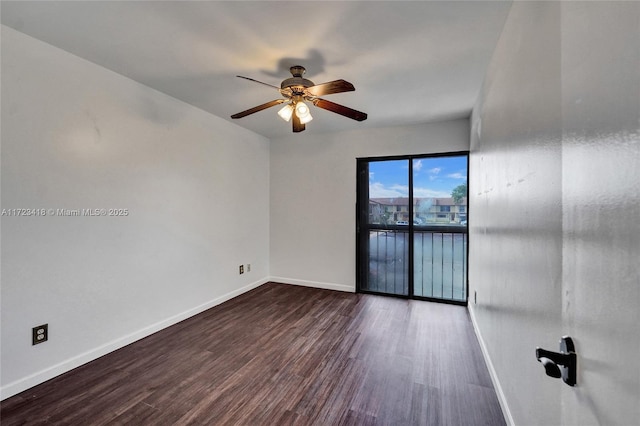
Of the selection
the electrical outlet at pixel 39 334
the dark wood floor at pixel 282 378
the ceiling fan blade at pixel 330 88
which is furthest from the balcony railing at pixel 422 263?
the electrical outlet at pixel 39 334

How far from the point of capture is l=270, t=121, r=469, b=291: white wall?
155 inches

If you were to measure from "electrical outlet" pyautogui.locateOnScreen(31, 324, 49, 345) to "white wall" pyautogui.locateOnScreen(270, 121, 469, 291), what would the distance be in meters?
2.88

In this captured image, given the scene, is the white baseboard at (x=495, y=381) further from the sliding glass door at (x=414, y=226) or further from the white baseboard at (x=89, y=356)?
the white baseboard at (x=89, y=356)

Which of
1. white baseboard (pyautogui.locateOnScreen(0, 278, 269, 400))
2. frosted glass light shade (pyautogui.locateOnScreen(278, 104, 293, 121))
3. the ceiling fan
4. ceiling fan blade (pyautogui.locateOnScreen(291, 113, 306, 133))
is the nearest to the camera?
white baseboard (pyautogui.locateOnScreen(0, 278, 269, 400))

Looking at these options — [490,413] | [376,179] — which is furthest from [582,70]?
[376,179]

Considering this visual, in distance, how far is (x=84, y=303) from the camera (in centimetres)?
220

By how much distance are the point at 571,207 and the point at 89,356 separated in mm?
3305

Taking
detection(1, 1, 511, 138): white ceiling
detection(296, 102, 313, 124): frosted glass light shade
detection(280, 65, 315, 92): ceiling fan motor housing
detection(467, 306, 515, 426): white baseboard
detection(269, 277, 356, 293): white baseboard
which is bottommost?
detection(467, 306, 515, 426): white baseboard

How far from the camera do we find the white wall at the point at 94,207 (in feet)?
6.07

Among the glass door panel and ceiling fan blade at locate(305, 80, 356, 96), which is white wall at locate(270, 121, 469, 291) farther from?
ceiling fan blade at locate(305, 80, 356, 96)

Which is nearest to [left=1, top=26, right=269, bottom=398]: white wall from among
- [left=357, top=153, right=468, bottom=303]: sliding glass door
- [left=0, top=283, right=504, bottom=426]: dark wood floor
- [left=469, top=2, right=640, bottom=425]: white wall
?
[left=0, top=283, right=504, bottom=426]: dark wood floor

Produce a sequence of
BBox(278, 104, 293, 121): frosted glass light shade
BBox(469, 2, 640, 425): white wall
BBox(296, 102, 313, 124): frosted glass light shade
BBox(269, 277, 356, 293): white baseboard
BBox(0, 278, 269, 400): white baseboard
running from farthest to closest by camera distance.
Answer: BBox(269, 277, 356, 293): white baseboard, BBox(278, 104, 293, 121): frosted glass light shade, BBox(296, 102, 313, 124): frosted glass light shade, BBox(0, 278, 269, 400): white baseboard, BBox(469, 2, 640, 425): white wall

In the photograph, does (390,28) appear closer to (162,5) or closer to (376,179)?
(162,5)

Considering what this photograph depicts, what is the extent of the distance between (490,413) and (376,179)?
2.96 metres
